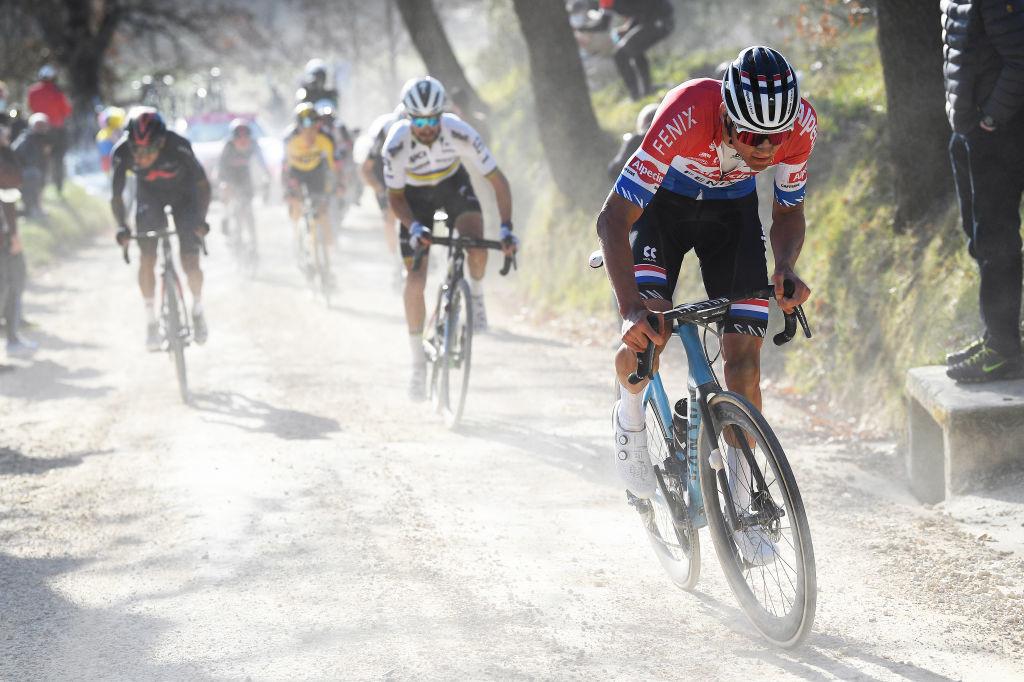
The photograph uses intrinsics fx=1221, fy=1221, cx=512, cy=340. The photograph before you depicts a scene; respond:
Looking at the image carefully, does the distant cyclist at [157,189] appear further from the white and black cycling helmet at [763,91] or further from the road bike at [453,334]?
the white and black cycling helmet at [763,91]

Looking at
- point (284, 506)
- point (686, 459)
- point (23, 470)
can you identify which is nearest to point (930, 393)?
point (686, 459)

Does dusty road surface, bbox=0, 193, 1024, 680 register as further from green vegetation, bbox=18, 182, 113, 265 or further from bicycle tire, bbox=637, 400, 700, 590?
green vegetation, bbox=18, 182, 113, 265

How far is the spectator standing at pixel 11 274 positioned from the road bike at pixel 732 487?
8527 mm

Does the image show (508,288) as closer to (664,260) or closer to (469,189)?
(469,189)

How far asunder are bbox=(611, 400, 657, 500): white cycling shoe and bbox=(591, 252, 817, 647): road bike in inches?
1.7

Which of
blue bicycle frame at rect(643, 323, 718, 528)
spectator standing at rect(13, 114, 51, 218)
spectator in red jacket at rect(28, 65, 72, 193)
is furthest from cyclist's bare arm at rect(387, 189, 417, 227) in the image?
spectator in red jacket at rect(28, 65, 72, 193)

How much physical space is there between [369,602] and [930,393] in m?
3.25

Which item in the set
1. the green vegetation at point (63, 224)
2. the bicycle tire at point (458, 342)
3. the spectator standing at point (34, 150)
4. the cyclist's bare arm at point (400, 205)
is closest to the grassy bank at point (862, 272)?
the bicycle tire at point (458, 342)

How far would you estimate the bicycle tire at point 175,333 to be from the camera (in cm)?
1011

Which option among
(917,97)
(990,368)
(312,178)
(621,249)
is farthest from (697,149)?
(312,178)

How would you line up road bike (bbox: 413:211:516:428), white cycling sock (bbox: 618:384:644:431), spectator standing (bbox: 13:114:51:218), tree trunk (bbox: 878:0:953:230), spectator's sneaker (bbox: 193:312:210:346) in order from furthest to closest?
1. spectator standing (bbox: 13:114:51:218)
2. spectator's sneaker (bbox: 193:312:210:346)
3. road bike (bbox: 413:211:516:428)
4. tree trunk (bbox: 878:0:953:230)
5. white cycling sock (bbox: 618:384:644:431)

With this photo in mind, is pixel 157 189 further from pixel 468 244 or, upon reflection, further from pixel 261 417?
pixel 468 244

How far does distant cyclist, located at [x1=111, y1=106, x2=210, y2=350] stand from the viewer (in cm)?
1024

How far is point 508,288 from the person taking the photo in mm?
16953
